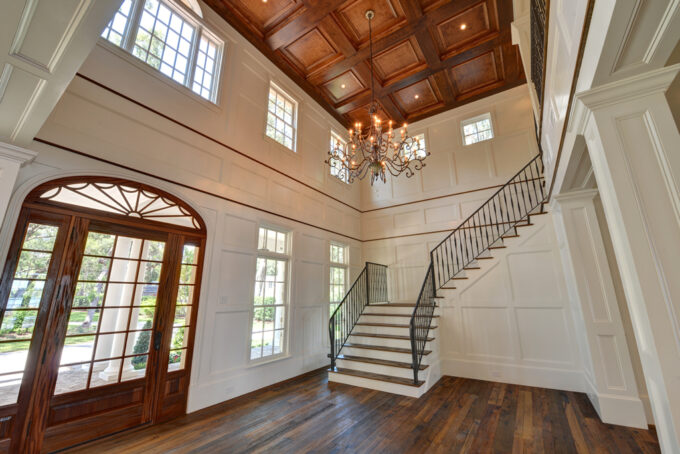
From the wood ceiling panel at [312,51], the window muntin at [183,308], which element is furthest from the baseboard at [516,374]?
the wood ceiling panel at [312,51]

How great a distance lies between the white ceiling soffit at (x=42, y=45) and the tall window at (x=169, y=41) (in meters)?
1.98

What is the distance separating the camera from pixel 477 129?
22.5ft

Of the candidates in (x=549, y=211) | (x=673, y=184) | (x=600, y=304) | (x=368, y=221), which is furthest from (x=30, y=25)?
(x=368, y=221)

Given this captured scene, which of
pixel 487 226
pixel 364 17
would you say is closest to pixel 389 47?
pixel 364 17

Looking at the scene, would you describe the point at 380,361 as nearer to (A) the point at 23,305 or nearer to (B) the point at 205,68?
(A) the point at 23,305

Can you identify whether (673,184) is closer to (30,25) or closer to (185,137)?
(30,25)

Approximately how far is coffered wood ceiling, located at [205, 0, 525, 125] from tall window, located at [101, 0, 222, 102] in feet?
2.14

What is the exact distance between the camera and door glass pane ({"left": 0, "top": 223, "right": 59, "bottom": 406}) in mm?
2412

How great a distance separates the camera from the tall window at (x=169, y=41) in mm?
3557

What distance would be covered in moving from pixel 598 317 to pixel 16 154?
247 inches

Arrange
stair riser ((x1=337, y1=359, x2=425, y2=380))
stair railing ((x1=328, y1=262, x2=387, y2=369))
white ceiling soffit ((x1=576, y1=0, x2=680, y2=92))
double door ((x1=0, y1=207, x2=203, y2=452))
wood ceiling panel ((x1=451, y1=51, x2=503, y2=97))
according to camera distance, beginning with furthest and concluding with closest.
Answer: wood ceiling panel ((x1=451, y1=51, x2=503, y2=97))
stair railing ((x1=328, y1=262, x2=387, y2=369))
stair riser ((x1=337, y1=359, x2=425, y2=380))
double door ((x1=0, y1=207, x2=203, y2=452))
white ceiling soffit ((x1=576, y1=0, x2=680, y2=92))

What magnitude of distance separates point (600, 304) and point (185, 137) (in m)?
5.81

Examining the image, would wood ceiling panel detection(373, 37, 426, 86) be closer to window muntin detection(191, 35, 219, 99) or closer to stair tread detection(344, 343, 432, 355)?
window muntin detection(191, 35, 219, 99)

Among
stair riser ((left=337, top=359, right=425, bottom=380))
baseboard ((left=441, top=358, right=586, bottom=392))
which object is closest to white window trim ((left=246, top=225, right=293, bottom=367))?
stair riser ((left=337, top=359, right=425, bottom=380))
